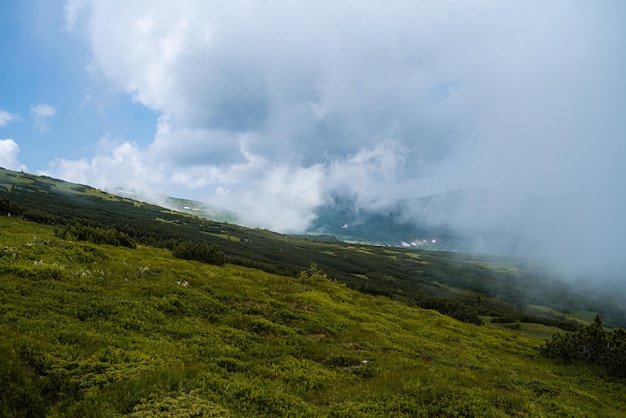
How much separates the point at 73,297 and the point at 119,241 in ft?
60.5

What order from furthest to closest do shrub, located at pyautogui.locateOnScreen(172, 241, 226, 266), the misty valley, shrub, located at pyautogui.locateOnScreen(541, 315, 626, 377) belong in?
shrub, located at pyautogui.locateOnScreen(172, 241, 226, 266) → shrub, located at pyautogui.locateOnScreen(541, 315, 626, 377) → the misty valley

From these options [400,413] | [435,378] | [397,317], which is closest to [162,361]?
[400,413]

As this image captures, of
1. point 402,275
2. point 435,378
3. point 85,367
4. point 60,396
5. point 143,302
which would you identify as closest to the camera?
point 60,396

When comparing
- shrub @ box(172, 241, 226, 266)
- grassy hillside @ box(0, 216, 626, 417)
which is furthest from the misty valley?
shrub @ box(172, 241, 226, 266)

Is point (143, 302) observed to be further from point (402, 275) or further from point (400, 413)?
point (402, 275)

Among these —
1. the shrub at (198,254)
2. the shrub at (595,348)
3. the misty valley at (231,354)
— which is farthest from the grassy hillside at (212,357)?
the shrub at (198,254)

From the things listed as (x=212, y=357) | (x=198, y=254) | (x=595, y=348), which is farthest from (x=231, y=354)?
(x=595, y=348)

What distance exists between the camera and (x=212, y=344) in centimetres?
1480

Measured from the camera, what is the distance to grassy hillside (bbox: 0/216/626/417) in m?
9.61

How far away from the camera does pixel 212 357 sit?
13336 millimetres

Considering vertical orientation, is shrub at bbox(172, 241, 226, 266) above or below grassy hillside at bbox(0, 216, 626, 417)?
above

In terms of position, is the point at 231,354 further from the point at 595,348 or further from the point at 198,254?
the point at 595,348

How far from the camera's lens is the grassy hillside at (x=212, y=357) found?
9.61 metres

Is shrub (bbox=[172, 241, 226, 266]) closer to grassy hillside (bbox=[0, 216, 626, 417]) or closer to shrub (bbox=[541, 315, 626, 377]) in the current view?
grassy hillside (bbox=[0, 216, 626, 417])
